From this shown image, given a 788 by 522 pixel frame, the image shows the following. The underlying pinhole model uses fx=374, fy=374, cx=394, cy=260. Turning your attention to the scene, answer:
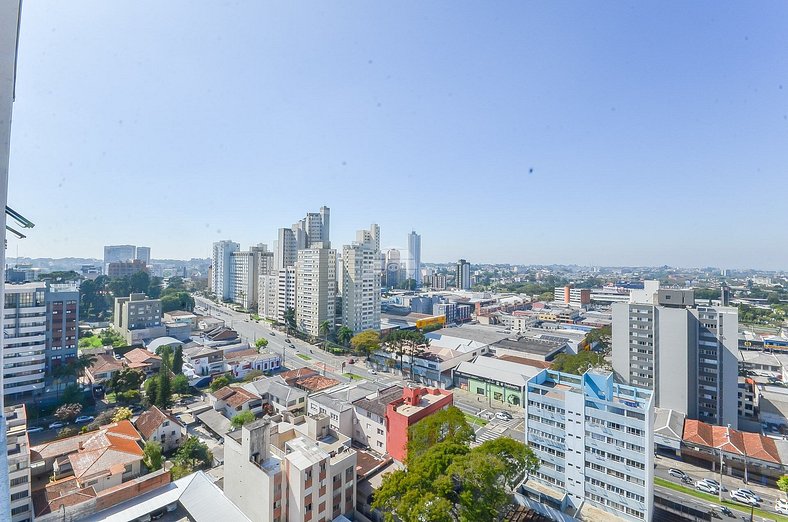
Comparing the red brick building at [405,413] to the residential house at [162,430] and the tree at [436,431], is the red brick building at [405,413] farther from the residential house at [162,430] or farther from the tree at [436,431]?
the residential house at [162,430]

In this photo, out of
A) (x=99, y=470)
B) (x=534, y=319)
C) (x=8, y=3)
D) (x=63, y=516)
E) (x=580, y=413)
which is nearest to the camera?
(x=8, y=3)

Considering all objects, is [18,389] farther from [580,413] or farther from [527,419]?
[580,413]

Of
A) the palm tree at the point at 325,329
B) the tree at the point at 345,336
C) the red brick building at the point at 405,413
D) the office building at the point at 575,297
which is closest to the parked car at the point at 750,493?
the red brick building at the point at 405,413

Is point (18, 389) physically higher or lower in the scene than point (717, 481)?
higher

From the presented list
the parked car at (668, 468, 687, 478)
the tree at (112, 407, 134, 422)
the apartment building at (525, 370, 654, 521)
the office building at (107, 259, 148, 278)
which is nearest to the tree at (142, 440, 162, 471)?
the tree at (112, 407, 134, 422)

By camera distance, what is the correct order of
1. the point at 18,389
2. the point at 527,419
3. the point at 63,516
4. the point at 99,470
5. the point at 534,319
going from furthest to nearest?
the point at 534,319, the point at 18,389, the point at 527,419, the point at 99,470, the point at 63,516

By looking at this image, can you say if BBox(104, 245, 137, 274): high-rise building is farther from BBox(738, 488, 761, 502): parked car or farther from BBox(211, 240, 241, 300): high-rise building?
BBox(738, 488, 761, 502): parked car

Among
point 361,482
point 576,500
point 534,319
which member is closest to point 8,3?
point 361,482

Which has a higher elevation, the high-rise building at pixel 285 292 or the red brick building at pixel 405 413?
the high-rise building at pixel 285 292
